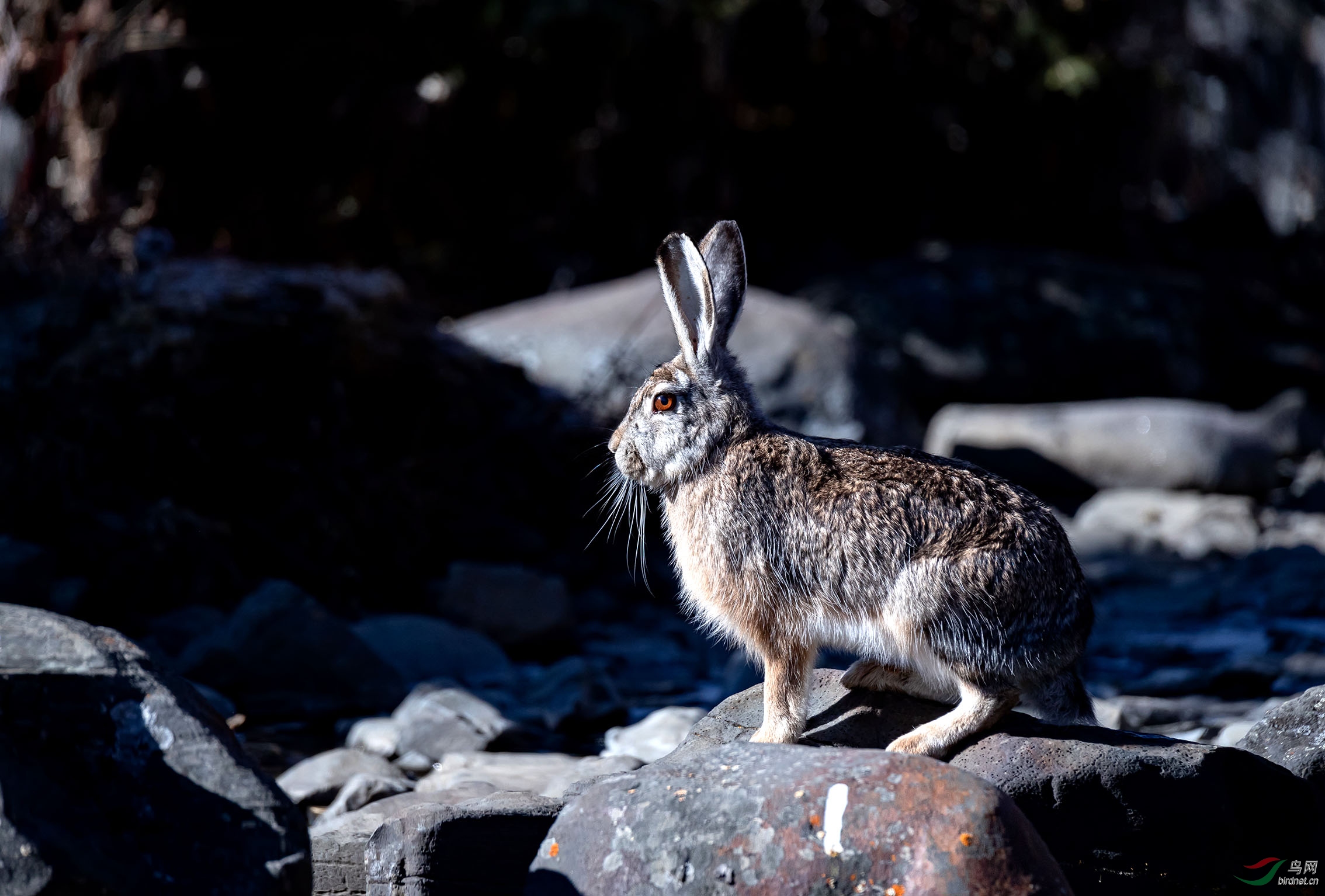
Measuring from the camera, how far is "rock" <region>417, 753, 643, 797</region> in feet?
17.2

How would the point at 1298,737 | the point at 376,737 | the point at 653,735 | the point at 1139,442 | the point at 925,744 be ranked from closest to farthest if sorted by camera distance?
the point at 925,744
the point at 1298,737
the point at 653,735
the point at 376,737
the point at 1139,442

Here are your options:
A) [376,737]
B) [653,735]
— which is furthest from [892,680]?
[376,737]

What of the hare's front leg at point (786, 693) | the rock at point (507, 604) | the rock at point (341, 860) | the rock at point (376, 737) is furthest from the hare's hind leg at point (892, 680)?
the rock at point (507, 604)

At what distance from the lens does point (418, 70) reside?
1334cm

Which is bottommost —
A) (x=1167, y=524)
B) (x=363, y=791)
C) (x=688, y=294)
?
(x=1167, y=524)

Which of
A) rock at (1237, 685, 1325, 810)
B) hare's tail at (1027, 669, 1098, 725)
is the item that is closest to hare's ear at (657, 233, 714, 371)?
hare's tail at (1027, 669, 1098, 725)

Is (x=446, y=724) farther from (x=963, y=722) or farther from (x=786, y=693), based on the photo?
(x=963, y=722)

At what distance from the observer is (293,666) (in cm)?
693

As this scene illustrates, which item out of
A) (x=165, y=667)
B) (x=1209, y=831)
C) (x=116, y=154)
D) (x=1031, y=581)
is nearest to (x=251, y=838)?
(x=165, y=667)

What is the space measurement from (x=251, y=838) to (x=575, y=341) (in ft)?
27.2

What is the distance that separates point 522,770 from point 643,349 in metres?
5.69

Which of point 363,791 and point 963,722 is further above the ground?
point 963,722
